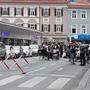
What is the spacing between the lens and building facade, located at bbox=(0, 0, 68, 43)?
9362 cm

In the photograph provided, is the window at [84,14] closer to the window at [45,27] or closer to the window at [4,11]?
the window at [45,27]

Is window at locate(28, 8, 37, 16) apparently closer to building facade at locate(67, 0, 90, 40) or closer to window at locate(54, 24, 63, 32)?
window at locate(54, 24, 63, 32)

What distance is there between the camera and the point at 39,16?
9419cm

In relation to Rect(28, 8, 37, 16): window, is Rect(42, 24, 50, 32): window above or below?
below

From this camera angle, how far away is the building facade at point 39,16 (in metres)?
93.6

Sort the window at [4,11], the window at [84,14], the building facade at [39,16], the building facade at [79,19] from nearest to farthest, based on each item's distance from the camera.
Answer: the window at [4,11] → the building facade at [39,16] → the building facade at [79,19] → the window at [84,14]

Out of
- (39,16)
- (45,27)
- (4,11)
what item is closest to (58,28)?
(45,27)

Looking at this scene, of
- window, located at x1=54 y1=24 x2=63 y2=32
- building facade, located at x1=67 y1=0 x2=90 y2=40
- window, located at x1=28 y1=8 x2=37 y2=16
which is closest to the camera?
window, located at x1=54 y1=24 x2=63 y2=32

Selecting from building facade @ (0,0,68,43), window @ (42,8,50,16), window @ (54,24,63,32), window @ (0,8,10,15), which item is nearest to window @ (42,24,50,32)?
building facade @ (0,0,68,43)

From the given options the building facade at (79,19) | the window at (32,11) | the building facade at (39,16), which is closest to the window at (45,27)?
the building facade at (39,16)

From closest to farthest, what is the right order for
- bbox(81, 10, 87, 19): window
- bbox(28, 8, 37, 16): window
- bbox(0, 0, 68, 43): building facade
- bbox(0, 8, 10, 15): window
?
bbox(0, 8, 10, 15): window, bbox(0, 0, 68, 43): building facade, bbox(28, 8, 37, 16): window, bbox(81, 10, 87, 19): window

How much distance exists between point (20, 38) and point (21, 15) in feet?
70.3

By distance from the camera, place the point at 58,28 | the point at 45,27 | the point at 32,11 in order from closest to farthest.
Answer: the point at 58,28, the point at 45,27, the point at 32,11

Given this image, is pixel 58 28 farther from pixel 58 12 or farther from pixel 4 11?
pixel 4 11
